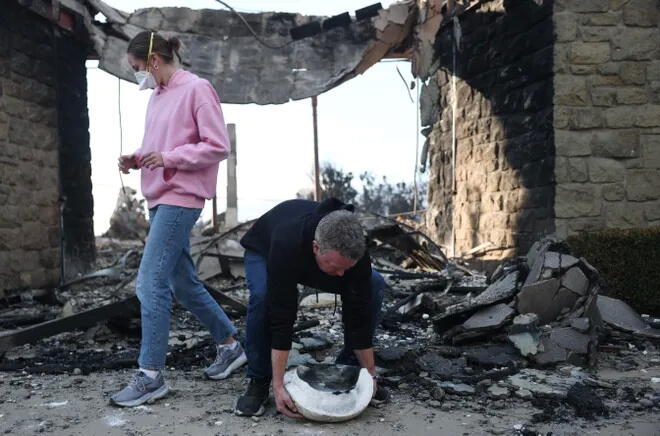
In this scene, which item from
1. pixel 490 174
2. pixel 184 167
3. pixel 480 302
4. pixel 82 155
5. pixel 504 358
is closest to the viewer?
pixel 184 167

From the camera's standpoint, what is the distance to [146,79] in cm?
323

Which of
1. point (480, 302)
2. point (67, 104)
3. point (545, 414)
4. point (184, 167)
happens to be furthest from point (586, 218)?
point (67, 104)

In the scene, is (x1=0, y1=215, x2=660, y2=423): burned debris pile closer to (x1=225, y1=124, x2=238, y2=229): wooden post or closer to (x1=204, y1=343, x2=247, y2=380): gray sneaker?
(x1=204, y1=343, x2=247, y2=380): gray sneaker

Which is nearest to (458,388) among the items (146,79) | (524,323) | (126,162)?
(524,323)

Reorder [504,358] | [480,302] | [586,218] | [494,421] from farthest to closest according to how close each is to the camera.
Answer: [586,218], [480,302], [504,358], [494,421]

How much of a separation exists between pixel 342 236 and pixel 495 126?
5.39 m

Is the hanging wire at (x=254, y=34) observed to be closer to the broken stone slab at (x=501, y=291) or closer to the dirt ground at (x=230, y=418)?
the broken stone slab at (x=501, y=291)

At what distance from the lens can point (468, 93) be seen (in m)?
7.93

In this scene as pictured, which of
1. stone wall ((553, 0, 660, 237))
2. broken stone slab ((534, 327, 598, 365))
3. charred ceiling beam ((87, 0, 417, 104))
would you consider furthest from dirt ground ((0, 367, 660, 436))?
charred ceiling beam ((87, 0, 417, 104))

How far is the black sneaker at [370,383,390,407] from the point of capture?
9.84 feet

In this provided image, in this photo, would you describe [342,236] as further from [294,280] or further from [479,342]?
[479,342]

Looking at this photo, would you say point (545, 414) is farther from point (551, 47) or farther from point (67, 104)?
point (67, 104)

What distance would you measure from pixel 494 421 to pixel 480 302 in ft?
5.48

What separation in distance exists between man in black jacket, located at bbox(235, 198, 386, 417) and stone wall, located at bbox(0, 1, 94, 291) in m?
4.27
